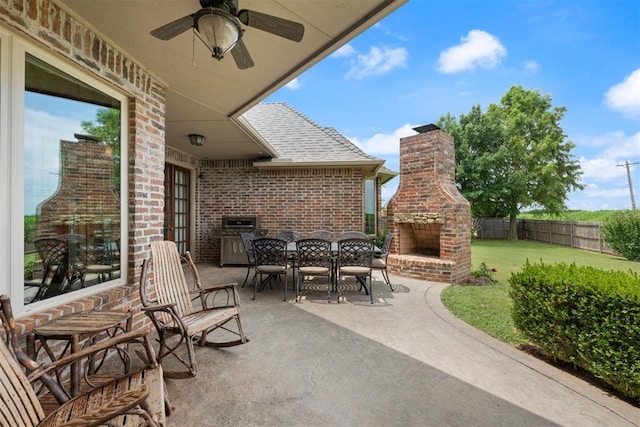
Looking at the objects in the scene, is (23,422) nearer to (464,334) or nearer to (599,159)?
(464,334)

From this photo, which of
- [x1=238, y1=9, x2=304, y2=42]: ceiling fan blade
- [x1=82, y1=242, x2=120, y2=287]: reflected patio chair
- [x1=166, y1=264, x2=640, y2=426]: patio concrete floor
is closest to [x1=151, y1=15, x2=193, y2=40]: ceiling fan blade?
[x1=238, y1=9, x2=304, y2=42]: ceiling fan blade

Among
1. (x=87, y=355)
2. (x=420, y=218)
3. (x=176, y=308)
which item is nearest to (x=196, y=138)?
(x=176, y=308)

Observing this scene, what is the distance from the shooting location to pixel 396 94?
32.6 ft

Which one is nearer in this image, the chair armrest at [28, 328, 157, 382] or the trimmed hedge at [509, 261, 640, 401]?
the chair armrest at [28, 328, 157, 382]

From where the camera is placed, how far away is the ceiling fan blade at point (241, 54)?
2.10m

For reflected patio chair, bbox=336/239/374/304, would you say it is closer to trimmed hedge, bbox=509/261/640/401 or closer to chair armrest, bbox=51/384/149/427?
trimmed hedge, bbox=509/261/640/401

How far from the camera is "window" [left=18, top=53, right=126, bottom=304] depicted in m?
2.03

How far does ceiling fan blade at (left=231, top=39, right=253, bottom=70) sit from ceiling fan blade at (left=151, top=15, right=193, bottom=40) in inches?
13.4

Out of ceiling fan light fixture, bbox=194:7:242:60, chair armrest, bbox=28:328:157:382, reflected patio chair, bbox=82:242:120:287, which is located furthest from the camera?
reflected patio chair, bbox=82:242:120:287

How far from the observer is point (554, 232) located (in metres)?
13.0

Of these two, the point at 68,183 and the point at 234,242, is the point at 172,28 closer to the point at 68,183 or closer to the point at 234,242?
the point at 68,183

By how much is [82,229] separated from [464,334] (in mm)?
4033

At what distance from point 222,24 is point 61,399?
2.27 metres

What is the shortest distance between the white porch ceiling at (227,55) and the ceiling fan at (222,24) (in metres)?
0.27
